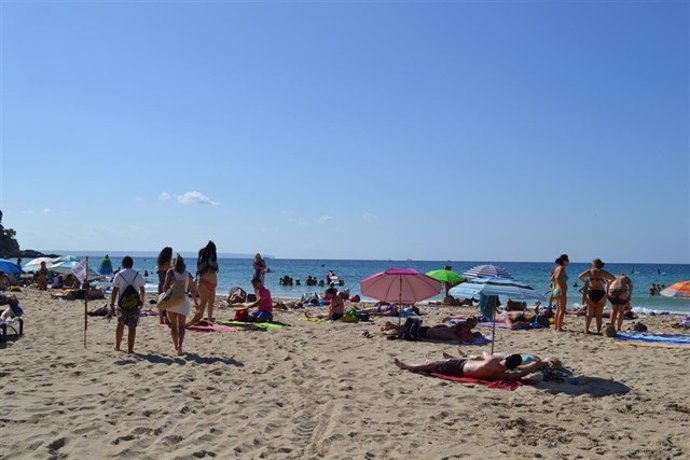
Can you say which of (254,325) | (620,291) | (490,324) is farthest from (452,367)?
(620,291)

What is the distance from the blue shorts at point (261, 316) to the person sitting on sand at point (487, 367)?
5.34 metres

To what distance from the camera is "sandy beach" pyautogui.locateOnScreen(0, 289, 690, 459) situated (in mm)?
4699

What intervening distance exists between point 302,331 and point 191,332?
207 cm

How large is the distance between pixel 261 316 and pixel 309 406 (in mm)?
6627

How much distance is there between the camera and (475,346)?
1029 centimetres

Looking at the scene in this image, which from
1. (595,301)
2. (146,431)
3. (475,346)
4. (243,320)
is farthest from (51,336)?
(595,301)

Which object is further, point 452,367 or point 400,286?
point 400,286

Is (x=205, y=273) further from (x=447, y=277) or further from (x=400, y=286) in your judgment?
(x=447, y=277)

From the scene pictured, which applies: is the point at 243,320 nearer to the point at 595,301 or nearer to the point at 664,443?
the point at 595,301

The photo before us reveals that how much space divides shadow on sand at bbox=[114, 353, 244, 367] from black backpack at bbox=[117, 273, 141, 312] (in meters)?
0.67

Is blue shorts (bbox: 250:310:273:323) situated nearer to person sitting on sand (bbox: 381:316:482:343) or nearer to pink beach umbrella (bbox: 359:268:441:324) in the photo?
pink beach umbrella (bbox: 359:268:441:324)

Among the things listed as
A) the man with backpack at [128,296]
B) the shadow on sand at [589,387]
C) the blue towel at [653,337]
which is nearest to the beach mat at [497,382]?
the shadow on sand at [589,387]

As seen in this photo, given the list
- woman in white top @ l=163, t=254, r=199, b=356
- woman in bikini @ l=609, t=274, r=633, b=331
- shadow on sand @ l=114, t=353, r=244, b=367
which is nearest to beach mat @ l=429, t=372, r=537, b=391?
shadow on sand @ l=114, t=353, r=244, b=367

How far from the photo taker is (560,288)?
498 inches
